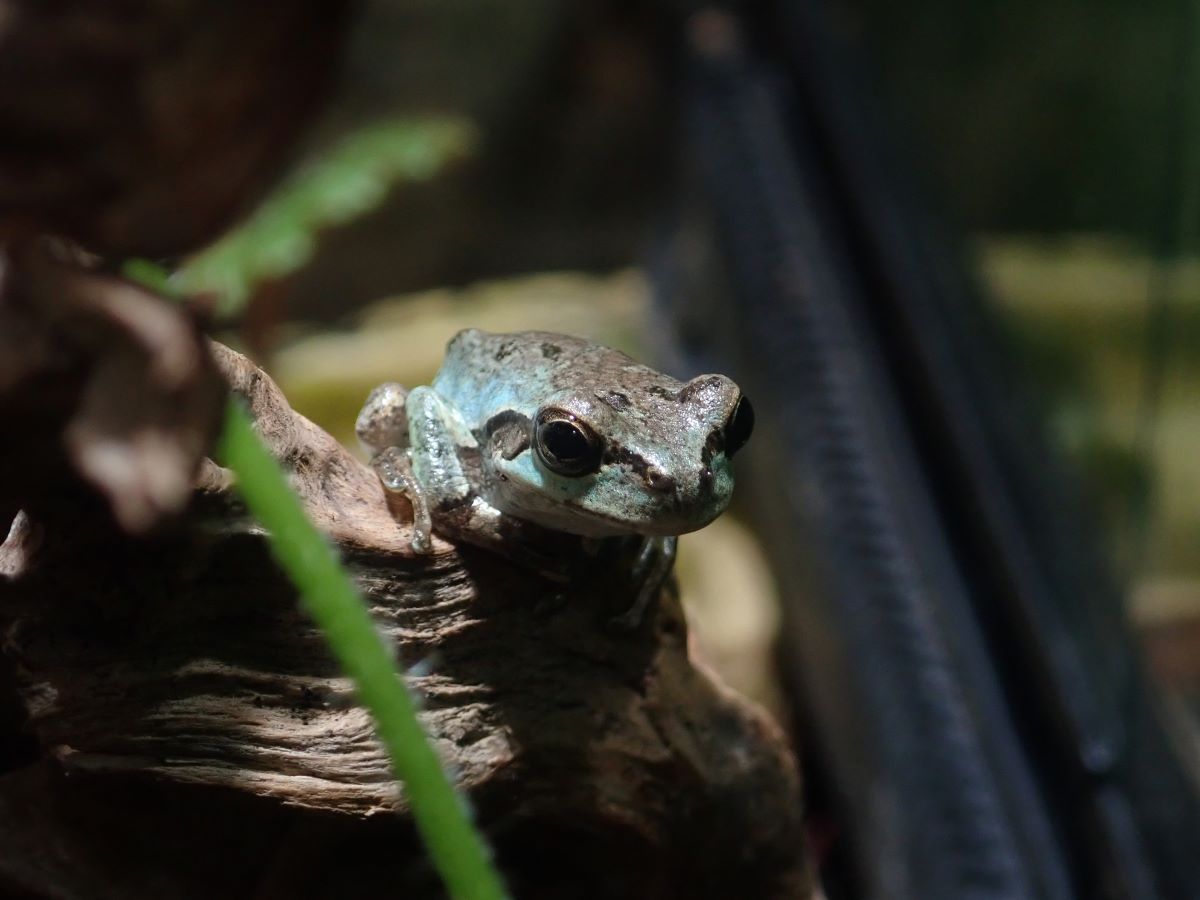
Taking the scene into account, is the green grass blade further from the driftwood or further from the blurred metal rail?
the blurred metal rail

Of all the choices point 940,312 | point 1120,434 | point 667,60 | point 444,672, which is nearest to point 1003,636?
point 1120,434

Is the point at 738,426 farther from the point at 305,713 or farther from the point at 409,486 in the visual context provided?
the point at 305,713

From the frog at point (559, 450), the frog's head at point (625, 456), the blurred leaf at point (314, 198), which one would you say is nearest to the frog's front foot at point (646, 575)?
the frog at point (559, 450)

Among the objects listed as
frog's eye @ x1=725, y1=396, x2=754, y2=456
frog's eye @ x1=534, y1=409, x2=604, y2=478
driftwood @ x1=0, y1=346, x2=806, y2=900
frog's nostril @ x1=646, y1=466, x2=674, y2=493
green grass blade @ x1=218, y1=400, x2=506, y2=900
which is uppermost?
frog's eye @ x1=725, y1=396, x2=754, y2=456

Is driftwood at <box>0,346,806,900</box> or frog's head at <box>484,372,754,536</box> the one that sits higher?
frog's head at <box>484,372,754,536</box>

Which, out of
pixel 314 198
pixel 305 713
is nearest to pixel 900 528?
pixel 314 198

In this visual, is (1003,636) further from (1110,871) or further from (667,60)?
(667,60)

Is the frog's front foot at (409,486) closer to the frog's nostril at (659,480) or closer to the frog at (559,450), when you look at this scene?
the frog at (559,450)

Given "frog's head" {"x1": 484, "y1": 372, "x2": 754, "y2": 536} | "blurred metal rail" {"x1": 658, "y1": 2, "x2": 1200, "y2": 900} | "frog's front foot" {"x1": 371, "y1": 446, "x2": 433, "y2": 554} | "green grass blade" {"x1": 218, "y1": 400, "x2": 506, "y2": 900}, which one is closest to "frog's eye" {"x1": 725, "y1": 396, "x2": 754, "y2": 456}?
"frog's head" {"x1": 484, "y1": 372, "x2": 754, "y2": 536}
